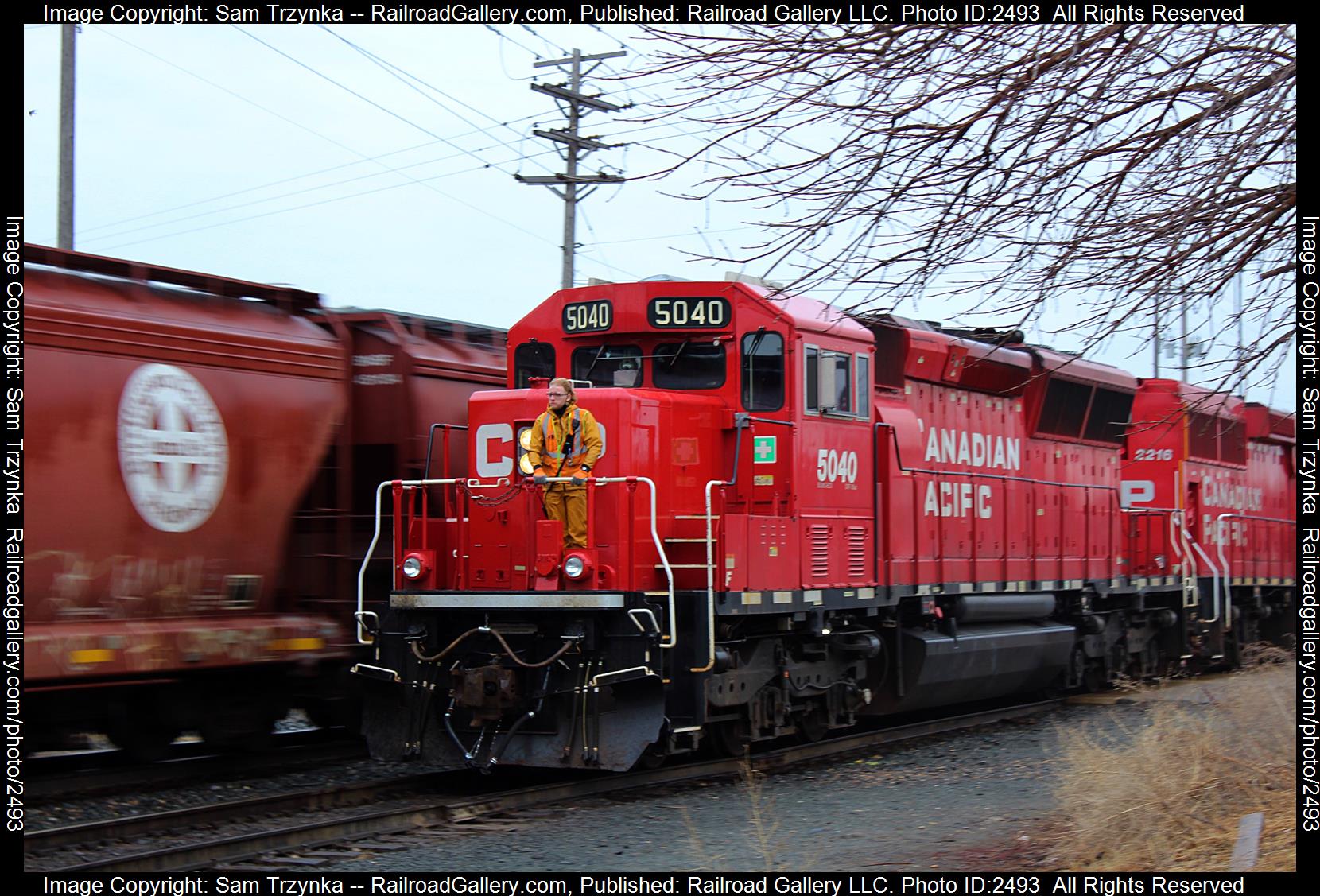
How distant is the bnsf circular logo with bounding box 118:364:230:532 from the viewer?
367 inches

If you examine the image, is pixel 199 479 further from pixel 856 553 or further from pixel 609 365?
pixel 856 553

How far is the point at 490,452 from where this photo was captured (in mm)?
10320

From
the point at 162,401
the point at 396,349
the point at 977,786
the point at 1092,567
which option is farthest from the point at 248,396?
the point at 1092,567

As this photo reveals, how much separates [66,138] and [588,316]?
7945 millimetres

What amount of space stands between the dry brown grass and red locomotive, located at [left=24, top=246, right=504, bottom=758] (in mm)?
5326

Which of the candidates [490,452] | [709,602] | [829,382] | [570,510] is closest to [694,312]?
[829,382]

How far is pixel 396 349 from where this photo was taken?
37.2 feet

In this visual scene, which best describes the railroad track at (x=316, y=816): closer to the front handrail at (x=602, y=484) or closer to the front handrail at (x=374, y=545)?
the front handrail at (x=374, y=545)

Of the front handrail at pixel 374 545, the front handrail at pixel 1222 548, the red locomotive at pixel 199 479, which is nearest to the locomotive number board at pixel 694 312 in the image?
the red locomotive at pixel 199 479

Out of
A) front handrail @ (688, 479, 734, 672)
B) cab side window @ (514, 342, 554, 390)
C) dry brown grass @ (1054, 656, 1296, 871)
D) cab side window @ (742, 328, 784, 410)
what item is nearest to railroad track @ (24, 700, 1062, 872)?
front handrail @ (688, 479, 734, 672)
